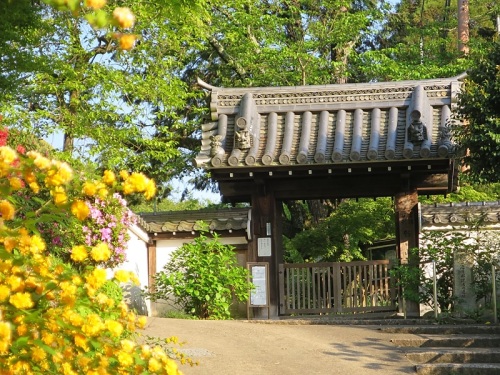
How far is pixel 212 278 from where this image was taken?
1436 centimetres

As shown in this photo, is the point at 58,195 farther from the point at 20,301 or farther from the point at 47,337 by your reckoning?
the point at 47,337

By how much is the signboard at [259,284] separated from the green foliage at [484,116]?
4229 millimetres

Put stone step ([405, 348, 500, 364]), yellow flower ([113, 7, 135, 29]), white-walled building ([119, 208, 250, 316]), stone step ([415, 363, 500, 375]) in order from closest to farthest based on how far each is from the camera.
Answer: yellow flower ([113, 7, 135, 29]) < stone step ([415, 363, 500, 375]) < stone step ([405, 348, 500, 364]) < white-walled building ([119, 208, 250, 316])

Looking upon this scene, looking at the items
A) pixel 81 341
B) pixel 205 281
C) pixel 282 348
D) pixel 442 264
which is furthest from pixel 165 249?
pixel 81 341

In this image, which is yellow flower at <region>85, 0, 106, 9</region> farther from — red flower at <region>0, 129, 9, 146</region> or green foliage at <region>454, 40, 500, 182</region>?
green foliage at <region>454, 40, 500, 182</region>

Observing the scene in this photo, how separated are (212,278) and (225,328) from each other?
104 inches

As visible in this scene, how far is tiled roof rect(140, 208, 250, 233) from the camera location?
642 inches

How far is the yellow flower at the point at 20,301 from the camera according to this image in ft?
12.5

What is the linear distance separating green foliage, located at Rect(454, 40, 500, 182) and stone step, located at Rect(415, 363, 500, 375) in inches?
140

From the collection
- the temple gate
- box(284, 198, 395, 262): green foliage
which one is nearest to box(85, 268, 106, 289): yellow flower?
the temple gate

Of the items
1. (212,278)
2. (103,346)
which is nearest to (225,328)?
(212,278)

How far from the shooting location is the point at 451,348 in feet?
36.9

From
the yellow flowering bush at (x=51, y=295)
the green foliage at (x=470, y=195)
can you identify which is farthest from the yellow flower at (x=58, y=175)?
the green foliage at (x=470, y=195)

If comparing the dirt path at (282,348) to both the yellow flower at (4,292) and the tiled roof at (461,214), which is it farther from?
the yellow flower at (4,292)
